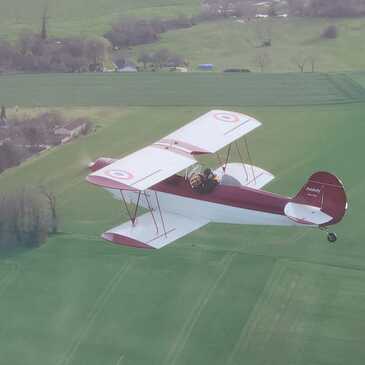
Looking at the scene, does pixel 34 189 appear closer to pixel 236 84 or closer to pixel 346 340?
pixel 346 340

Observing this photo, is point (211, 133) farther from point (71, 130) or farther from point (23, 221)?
point (71, 130)

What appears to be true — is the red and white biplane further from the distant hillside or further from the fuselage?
the distant hillside

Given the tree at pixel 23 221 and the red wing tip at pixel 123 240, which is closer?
the red wing tip at pixel 123 240

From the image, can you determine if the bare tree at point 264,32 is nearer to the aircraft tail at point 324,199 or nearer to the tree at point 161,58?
the tree at point 161,58

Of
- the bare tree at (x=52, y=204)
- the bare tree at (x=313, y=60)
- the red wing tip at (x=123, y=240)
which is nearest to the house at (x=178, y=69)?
the bare tree at (x=313, y=60)

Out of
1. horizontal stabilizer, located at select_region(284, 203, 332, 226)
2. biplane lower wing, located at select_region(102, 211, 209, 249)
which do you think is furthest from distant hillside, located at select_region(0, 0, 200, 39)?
horizontal stabilizer, located at select_region(284, 203, 332, 226)

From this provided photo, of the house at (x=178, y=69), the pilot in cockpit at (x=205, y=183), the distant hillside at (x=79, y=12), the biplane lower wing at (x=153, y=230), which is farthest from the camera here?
the distant hillside at (x=79, y=12)

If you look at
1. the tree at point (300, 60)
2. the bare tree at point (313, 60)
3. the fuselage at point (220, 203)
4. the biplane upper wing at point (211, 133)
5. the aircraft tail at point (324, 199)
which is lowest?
the tree at point (300, 60)

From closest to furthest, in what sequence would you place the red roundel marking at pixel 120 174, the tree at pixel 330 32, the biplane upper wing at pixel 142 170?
the biplane upper wing at pixel 142 170 → the red roundel marking at pixel 120 174 → the tree at pixel 330 32
